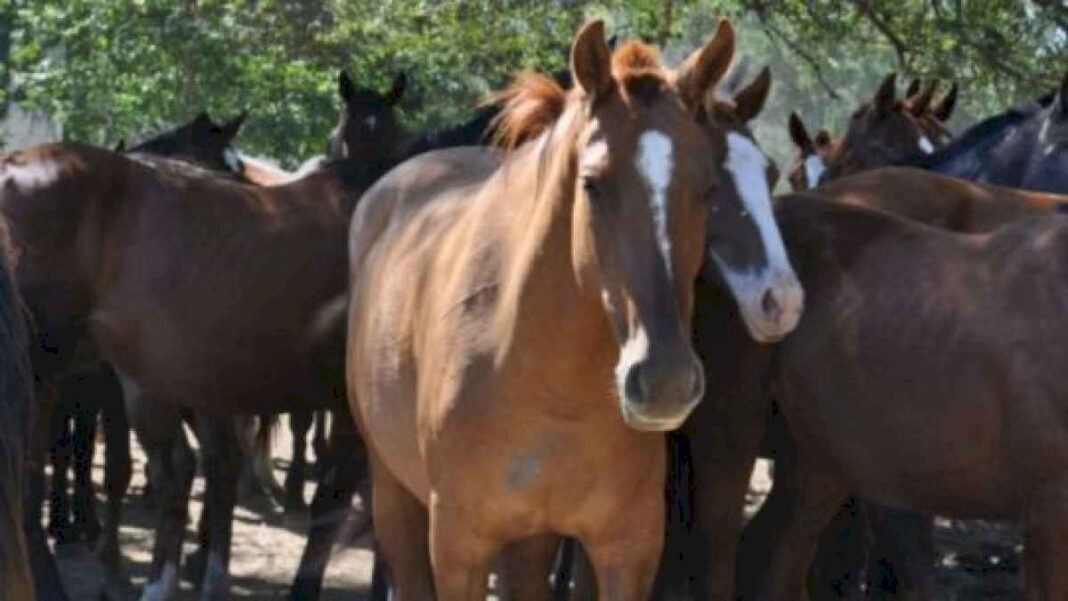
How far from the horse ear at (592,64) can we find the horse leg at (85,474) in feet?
18.6

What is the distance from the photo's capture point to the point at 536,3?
11812mm

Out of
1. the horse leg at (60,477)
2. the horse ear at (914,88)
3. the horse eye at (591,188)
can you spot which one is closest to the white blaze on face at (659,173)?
the horse eye at (591,188)

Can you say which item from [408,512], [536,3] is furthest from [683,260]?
[536,3]

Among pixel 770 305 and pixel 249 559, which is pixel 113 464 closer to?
pixel 249 559

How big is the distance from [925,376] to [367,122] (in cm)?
500

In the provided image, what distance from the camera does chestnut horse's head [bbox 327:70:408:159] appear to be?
410 inches

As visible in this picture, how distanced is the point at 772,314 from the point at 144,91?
9.14m

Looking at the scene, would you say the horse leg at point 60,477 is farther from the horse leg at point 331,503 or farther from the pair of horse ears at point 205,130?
the pair of horse ears at point 205,130

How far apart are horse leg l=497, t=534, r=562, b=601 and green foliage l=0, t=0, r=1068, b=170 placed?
18.9 feet

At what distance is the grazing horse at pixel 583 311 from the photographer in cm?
439

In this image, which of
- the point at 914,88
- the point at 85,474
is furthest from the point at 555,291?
the point at 914,88

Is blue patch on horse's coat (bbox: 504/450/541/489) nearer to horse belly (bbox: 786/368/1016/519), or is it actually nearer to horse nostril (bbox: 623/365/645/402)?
horse nostril (bbox: 623/365/645/402)

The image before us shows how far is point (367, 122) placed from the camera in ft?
34.6

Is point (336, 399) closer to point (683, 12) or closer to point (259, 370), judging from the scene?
point (259, 370)
